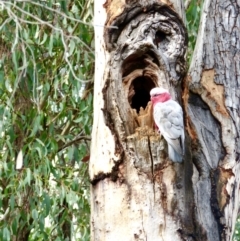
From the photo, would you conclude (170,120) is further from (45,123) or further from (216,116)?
(45,123)

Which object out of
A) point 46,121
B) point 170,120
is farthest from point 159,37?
point 46,121

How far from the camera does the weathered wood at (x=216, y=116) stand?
229 centimetres

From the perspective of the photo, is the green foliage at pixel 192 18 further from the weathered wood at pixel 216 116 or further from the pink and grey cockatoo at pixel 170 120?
the pink and grey cockatoo at pixel 170 120

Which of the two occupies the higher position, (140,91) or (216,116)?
(140,91)

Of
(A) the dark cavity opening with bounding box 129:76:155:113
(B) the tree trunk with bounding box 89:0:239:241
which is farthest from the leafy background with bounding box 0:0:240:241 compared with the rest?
(B) the tree trunk with bounding box 89:0:239:241

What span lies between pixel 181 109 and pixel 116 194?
0.37 metres

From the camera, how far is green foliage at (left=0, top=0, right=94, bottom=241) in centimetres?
341

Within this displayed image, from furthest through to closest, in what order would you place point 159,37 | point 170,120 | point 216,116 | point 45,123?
point 45,123 < point 216,116 < point 159,37 < point 170,120

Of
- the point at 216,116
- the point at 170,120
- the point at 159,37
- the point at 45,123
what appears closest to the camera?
the point at 170,120

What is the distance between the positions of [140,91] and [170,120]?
370 millimetres

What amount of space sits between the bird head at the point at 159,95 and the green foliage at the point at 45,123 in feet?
3.73

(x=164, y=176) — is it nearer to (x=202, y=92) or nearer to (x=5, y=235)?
(x=202, y=92)

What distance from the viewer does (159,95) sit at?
7.35 feet

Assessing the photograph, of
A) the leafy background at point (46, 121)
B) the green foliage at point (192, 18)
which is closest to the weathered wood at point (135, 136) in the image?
the leafy background at point (46, 121)
